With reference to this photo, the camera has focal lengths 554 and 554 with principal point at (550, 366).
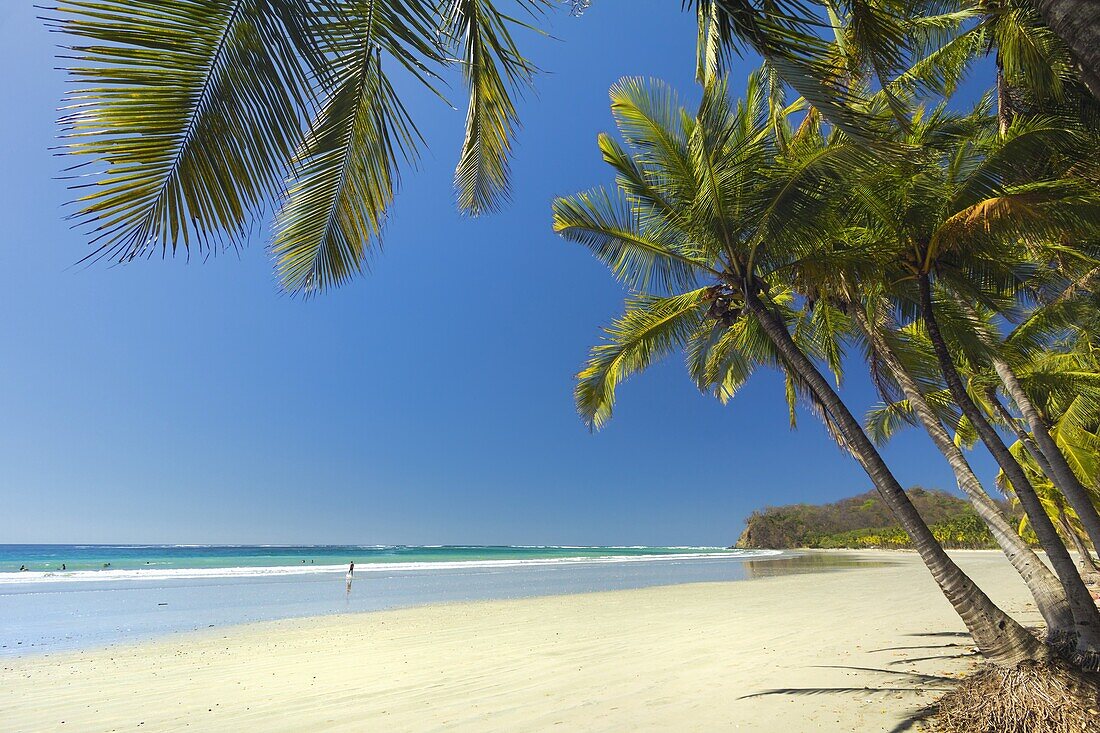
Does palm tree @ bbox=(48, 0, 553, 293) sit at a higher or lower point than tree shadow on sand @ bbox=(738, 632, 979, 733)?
higher

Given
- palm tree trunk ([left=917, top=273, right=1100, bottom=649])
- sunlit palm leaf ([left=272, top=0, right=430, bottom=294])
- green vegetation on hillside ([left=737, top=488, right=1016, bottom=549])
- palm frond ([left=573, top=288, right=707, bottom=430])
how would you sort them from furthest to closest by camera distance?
green vegetation on hillside ([left=737, top=488, right=1016, bottom=549]) → palm frond ([left=573, top=288, right=707, bottom=430]) → palm tree trunk ([left=917, top=273, right=1100, bottom=649]) → sunlit palm leaf ([left=272, top=0, right=430, bottom=294])

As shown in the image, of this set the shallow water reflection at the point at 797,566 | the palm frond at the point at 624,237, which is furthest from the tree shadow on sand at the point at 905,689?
the shallow water reflection at the point at 797,566

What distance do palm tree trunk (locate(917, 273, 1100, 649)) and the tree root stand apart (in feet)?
1.45

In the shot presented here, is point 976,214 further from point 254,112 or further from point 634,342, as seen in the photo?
point 254,112

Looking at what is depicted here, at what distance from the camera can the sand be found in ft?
15.0

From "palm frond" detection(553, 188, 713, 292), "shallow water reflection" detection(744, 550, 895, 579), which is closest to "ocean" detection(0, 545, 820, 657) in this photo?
"shallow water reflection" detection(744, 550, 895, 579)

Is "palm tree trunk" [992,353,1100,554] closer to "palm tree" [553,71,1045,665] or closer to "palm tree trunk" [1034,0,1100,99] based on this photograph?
"palm tree" [553,71,1045,665]

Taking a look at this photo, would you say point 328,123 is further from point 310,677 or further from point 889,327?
point 889,327

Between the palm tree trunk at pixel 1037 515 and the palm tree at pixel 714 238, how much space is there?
22.7 inches

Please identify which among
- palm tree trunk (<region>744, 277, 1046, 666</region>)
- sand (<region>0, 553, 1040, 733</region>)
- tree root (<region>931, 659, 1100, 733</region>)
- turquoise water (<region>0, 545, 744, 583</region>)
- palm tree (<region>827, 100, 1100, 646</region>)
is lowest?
turquoise water (<region>0, 545, 744, 583</region>)

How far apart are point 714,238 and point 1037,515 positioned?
3.84 metres

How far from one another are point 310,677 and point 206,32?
6324 mm

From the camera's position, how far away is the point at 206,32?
7.61 ft

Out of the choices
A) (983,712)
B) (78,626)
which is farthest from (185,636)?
(983,712)
